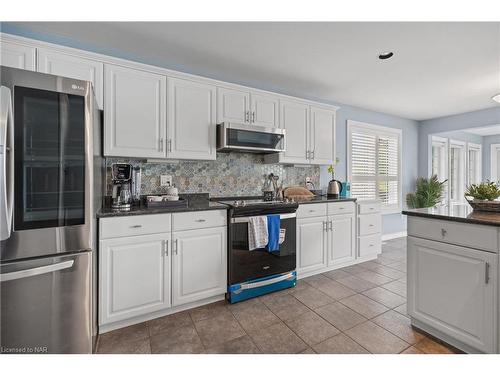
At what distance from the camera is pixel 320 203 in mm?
2949

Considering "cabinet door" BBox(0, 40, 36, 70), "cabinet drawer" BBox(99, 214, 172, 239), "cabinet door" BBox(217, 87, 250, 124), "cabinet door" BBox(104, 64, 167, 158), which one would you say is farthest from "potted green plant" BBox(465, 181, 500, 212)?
"cabinet door" BBox(0, 40, 36, 70)

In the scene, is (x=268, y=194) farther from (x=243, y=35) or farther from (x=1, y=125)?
(x=1, y=125)

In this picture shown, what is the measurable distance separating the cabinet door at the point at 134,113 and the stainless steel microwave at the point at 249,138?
60cm

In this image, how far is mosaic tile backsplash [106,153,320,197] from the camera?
2.60 metres

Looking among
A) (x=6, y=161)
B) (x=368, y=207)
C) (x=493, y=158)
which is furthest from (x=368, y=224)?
(x=493, y=158)

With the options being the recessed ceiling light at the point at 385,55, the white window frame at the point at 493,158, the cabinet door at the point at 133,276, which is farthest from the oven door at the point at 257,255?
the white window frame at the point at 493,158

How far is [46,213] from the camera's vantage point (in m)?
1.44

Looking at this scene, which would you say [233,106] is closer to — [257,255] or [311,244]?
[257,255]

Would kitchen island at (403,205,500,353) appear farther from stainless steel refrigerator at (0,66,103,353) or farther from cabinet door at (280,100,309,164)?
stainless steel refrigerator at (0,66,103,353)

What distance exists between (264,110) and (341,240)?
1947 millimetres

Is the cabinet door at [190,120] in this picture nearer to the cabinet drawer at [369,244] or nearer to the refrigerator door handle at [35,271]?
the refrigerator door handle at [35,271]

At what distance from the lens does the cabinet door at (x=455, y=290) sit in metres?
1.45

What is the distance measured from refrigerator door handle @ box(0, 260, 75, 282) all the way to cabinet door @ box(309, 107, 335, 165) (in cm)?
286
